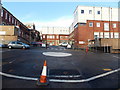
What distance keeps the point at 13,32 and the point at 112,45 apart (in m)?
24.6

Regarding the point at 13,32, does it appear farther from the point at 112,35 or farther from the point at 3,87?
the point at 112,35

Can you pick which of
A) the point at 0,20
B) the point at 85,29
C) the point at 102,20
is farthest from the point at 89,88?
the point at 102,20

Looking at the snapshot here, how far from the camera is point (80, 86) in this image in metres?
4.04

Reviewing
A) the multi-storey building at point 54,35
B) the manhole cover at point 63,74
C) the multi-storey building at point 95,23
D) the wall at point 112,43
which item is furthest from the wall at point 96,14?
the multi-storey building at point 54,35

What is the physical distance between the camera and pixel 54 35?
3285 inches

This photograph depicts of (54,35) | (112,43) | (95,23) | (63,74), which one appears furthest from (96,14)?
(54,35)

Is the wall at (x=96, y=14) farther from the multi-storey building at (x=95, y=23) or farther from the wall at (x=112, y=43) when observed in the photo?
the wall at (x=112, y=43)

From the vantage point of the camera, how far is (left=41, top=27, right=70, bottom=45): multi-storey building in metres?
82.8

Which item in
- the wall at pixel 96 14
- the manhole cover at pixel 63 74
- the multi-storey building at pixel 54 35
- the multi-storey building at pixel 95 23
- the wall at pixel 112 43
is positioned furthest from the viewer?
the multi-storey building at pixel 54 35

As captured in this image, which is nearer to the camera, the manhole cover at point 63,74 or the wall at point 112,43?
the manhole cover at point 63,74

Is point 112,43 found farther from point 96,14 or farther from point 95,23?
point 96,14

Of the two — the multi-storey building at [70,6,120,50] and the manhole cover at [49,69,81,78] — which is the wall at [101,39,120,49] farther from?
the multi-storey building at [70,6,120,50]

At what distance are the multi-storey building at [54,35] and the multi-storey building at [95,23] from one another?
41.2m

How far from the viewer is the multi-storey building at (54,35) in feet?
272
